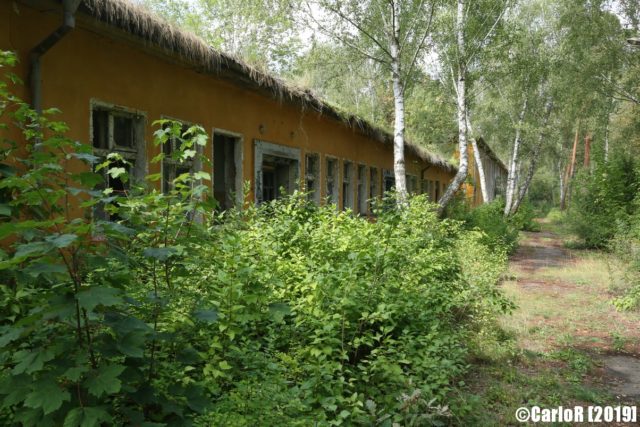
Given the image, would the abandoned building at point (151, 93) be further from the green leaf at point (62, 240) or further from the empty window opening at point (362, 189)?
the empty window opening at point (362, 189)

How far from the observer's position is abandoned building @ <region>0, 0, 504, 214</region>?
4.60 metres

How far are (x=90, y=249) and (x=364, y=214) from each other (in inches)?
476

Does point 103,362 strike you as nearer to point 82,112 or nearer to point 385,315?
point 385,315

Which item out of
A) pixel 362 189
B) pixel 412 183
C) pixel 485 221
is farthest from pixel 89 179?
→ pixel 412 183

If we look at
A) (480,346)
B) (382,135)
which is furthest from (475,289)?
(382,135)

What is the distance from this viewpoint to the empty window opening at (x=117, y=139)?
17.9ft

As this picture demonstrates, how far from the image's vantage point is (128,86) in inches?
223

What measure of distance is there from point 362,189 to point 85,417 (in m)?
12.4

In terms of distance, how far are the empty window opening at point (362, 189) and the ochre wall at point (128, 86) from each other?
4.90m

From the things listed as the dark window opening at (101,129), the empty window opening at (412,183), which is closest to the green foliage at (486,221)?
the empty window opening at (412,183)

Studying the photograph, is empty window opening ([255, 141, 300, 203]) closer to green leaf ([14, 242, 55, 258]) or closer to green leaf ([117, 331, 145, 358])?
green leaf ([117, 331, 145, 358])

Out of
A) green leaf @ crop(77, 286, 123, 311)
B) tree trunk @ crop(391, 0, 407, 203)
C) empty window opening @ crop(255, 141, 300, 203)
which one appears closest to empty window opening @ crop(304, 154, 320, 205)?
empty window opening @ crop(255, 141, 300, 203)

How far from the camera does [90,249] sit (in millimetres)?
2209

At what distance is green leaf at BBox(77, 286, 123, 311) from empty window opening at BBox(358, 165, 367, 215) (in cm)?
1218
